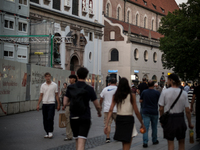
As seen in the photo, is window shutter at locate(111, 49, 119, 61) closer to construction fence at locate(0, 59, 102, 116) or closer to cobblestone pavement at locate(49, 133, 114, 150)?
construction fence at locate(0, 59, 102, 116)

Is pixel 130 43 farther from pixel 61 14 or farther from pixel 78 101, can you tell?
pixel 78 101

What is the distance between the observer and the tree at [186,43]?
128 feet

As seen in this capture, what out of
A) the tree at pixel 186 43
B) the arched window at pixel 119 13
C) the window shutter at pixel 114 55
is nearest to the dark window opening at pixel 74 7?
the tree at pixel 186 43

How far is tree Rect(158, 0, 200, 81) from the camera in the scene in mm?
39094

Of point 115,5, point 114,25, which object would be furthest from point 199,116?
point 115,5

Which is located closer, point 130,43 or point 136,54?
point 130,43

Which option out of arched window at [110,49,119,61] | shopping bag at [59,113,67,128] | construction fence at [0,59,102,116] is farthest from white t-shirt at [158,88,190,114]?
arched window at [110,49,119,61]

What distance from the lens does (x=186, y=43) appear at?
38.9 meters

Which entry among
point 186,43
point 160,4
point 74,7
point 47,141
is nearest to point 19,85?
point 47,141

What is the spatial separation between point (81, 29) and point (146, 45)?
21.6m

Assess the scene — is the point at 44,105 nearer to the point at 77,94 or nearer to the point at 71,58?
the point at 77,94

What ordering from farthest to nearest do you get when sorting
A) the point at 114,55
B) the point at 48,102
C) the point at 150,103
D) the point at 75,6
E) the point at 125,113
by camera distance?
1. the point at 114,55
2. the point at 75,6
3. the point at 48,102
4. the point at 150,103
5. the point at 125,113

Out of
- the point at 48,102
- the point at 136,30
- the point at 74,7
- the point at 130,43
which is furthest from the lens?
the point at 136,30

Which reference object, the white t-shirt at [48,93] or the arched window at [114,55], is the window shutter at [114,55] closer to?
the arched window at [114,55]
